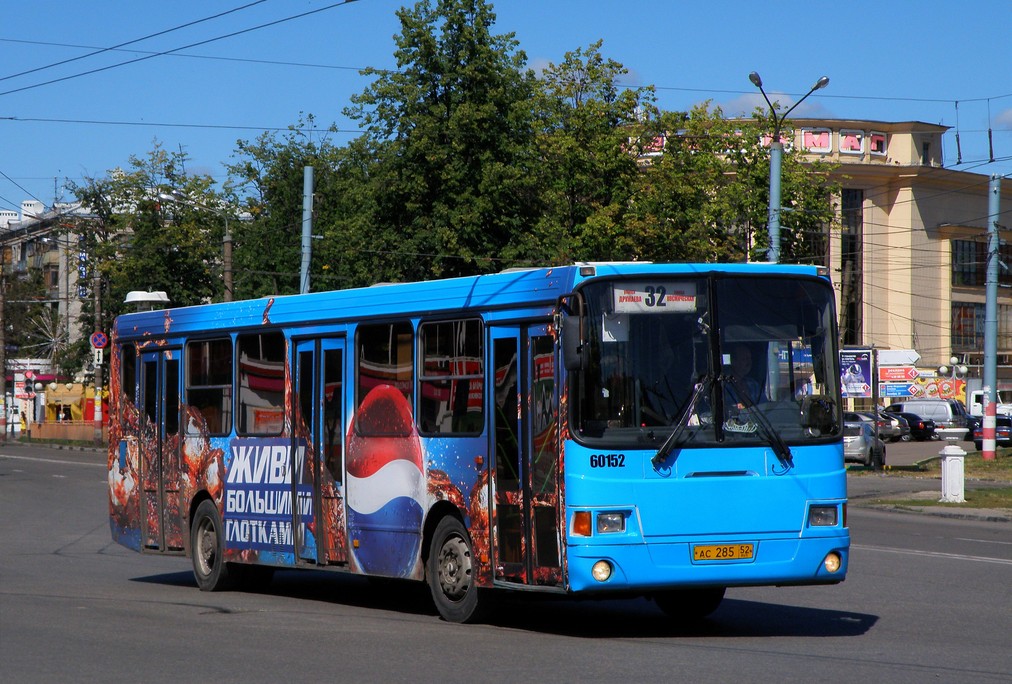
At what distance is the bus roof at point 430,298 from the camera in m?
10.5

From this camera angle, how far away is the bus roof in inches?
415

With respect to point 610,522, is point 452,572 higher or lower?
lower

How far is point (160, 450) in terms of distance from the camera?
16.0 m

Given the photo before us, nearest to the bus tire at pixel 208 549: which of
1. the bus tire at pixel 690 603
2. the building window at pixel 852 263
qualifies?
the bus tire at pixel 690 603

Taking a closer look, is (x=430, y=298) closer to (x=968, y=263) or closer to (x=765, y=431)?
(x=765, y=431)

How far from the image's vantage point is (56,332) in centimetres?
9769

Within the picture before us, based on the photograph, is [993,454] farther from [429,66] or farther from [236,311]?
[236,311]

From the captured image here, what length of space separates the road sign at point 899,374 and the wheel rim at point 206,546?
29.6 meters

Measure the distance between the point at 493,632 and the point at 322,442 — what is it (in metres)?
3.10

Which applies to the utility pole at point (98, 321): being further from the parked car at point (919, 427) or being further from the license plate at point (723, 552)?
the license plate at point (723, 552)

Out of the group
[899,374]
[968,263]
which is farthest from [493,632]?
[968,263]

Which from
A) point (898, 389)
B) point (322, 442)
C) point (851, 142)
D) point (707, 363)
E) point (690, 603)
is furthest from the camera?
point (851, 142)

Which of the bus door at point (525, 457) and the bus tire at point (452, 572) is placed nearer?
the bus door at point (525, 457)

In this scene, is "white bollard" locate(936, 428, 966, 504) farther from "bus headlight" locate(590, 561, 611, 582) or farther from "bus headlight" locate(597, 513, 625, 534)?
"bus headlight" locate(590, 561, 611, 582)
